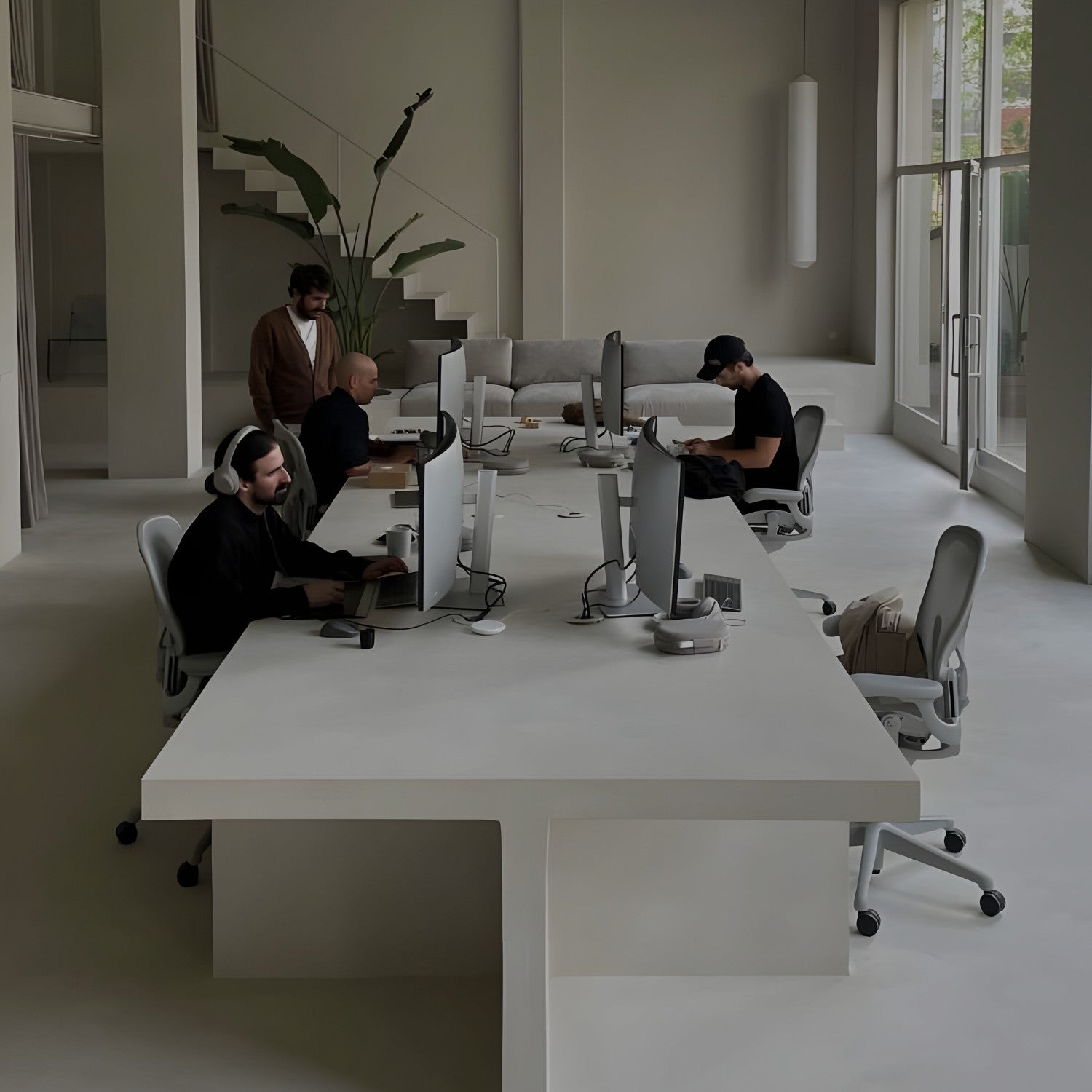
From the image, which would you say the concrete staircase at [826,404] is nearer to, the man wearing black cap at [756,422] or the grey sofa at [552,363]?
the grey sofa at [552,363]

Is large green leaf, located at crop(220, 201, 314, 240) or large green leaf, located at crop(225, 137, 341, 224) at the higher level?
large green leaf, located at crop(225, 137, 341, 224)

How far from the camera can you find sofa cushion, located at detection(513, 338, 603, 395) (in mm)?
10922

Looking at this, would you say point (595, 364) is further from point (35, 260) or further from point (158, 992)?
point (158, 992)

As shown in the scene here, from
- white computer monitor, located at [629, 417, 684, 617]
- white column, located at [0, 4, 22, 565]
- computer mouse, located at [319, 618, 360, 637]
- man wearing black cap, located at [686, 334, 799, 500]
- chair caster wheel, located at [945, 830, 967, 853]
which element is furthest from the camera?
white column, located at [0, 4, 22, 565]

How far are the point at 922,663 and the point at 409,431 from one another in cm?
371

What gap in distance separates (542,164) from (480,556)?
874 cm

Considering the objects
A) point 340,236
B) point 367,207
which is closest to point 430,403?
point 340,236

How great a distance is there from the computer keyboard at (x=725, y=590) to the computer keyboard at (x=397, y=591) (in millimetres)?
747

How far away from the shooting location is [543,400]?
1028 cm

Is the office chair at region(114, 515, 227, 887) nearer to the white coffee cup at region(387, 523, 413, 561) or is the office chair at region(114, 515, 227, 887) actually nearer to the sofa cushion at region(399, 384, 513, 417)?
the white coffee cup at region(387, 523, 413, 561)

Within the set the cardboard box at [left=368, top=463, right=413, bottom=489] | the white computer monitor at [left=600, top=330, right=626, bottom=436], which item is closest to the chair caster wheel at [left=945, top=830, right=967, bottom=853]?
the cardboard box at [left=368, top=463, right=413, bottom=489]

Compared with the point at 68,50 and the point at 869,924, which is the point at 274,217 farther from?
the point at 869,924

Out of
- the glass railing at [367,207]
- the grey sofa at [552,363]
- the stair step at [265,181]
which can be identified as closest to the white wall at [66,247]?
the glass railing at [367,207]

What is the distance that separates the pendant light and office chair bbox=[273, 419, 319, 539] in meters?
6.88
